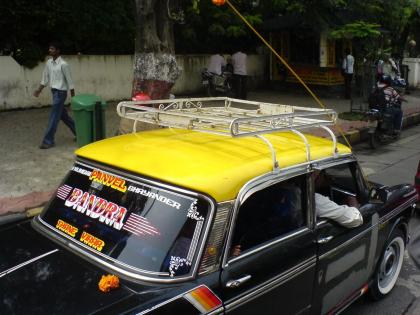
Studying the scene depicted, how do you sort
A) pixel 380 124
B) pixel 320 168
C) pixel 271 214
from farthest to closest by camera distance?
1. pixel 380 124
2. pixel 320 168
3. pixel 271 214

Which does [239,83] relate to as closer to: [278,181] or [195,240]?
[278,181]

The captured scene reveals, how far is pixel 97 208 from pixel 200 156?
2.21ft

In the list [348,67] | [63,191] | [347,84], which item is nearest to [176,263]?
[63,191]

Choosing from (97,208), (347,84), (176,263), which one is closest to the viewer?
(176,263)

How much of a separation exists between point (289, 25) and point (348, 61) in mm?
2909

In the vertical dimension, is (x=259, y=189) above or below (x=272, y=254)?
above

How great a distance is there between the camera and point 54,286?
231 cm

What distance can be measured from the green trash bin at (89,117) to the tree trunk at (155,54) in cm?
100

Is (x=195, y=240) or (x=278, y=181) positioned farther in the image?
(x=278, y=181)

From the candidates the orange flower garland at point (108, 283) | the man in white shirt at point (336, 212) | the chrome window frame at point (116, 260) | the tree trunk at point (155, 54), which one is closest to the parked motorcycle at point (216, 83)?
the tree trunk at point (155, 54)

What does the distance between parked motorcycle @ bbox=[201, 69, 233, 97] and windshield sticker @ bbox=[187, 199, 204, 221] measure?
514 inches

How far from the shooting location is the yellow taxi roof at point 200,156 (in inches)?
99.7

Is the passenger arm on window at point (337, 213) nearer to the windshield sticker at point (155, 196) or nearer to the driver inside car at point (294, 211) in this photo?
the driver inside car at point (294, 211)

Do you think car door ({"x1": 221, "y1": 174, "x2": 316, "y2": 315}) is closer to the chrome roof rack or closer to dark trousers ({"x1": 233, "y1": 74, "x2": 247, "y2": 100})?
the chrome roof rack
